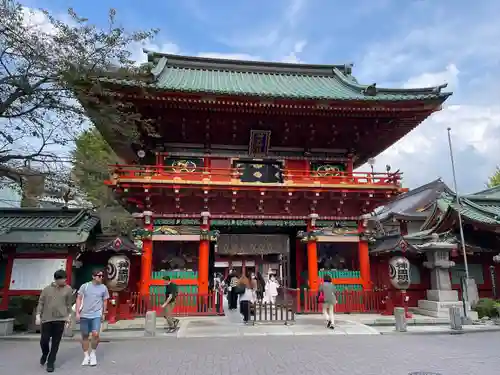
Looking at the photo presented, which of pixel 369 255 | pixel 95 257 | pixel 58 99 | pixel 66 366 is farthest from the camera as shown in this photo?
pixel 369 255

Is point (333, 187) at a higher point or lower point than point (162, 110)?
lower

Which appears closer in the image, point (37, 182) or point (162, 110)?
point (37, 182)

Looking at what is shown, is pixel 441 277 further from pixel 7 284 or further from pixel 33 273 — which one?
pixel 7 284

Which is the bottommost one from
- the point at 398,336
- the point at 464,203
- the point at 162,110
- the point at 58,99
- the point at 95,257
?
the point at 398,336

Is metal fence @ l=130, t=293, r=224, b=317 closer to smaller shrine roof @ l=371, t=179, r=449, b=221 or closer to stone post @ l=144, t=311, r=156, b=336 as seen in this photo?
stone post @ l=144, t=311, r=156, b=336

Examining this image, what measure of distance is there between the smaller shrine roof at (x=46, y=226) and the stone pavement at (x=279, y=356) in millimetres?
3290

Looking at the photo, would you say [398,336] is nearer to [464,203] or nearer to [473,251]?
[473,251]

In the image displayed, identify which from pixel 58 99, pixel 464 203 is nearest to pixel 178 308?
pixel 58 99

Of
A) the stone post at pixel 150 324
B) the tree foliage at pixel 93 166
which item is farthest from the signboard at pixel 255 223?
the stone post at pixel 150 324

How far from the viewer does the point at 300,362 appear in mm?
7203

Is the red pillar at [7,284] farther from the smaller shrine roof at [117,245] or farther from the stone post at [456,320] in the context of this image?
the stone post at [456,320]

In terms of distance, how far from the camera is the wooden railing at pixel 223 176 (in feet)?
46.2

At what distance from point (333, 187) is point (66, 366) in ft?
36.8

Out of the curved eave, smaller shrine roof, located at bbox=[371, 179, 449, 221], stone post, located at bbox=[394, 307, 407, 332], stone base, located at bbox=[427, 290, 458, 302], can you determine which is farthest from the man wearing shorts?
smaller shrine roof, located at bbox=[371, 179, 449, 221]
